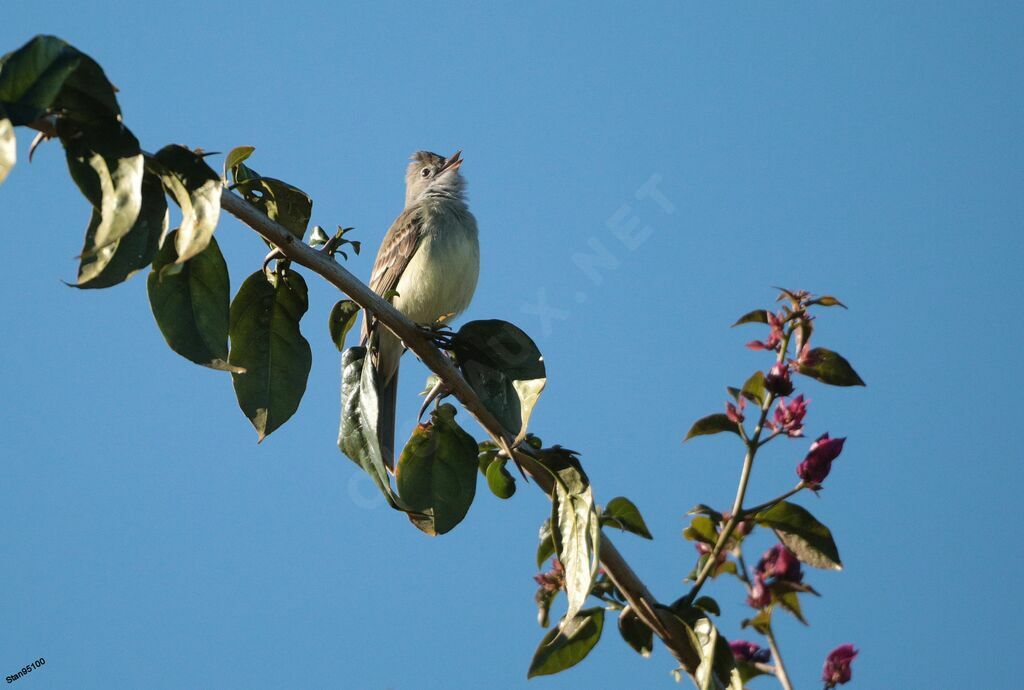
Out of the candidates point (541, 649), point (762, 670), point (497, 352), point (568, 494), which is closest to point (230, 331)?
point (497, 352)

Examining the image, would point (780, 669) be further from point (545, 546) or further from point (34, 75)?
point (34, 75)

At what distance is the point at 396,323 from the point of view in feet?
6.15

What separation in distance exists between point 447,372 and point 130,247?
2.12 feet

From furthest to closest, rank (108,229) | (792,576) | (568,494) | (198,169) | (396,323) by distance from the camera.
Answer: (792,576) < (568,494) < (396,323) < (198,169) < (108,229)

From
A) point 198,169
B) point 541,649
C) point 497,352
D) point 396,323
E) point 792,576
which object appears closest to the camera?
point 198,169

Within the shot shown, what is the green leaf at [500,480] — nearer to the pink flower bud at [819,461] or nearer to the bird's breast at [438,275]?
the pink flower bud at [819,461]

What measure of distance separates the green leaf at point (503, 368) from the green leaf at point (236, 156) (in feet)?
1.92

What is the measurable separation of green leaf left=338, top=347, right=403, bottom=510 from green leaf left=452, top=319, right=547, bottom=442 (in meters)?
0.22

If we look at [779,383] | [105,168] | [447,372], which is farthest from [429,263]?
[105,168]

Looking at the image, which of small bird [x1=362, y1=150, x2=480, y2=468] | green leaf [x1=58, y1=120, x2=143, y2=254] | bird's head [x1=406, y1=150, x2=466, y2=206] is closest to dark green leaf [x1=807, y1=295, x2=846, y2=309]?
green leaf [x1=58, y1=120, x2=143, y2=254]

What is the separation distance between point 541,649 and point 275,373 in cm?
90

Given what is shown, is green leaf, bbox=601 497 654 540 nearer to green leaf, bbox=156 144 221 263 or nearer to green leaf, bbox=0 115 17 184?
green leaf, bbox=156 144 221 263

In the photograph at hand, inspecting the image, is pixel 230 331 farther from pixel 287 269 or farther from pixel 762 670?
pixel 762 670

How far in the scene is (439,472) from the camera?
7.29ft
